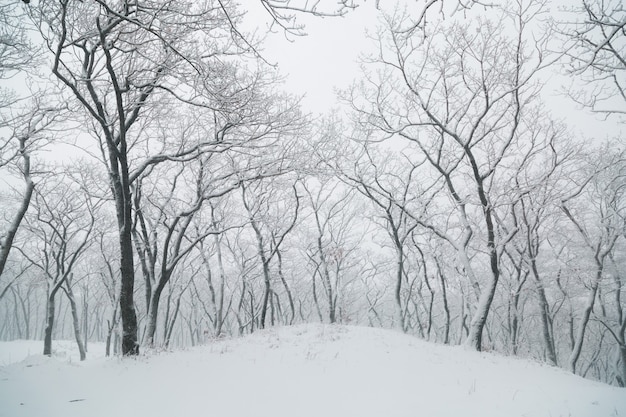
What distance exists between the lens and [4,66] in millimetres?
7914

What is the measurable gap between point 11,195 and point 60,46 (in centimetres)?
1697

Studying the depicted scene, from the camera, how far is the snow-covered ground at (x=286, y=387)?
4.84 m

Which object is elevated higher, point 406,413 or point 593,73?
point 593,73

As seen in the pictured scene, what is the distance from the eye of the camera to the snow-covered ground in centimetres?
484

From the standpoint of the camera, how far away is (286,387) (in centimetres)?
579

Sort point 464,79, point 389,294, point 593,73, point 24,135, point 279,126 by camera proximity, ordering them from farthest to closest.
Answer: point 389,294
point 464,79
point 24,135
point 279,126
point 593,73

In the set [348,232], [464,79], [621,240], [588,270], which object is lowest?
[588,270]

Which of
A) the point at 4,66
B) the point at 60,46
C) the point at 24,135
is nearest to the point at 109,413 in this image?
the point at 60,46

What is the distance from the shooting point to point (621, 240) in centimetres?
1920

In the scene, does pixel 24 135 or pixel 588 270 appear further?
pixel 588 270

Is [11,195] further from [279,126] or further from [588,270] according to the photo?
[588,270]

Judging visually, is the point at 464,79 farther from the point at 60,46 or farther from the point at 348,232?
the point at 348,232

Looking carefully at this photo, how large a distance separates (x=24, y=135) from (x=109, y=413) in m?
10.9

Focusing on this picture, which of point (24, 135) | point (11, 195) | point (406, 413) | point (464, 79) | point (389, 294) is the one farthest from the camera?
point (389, 294)
